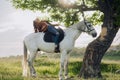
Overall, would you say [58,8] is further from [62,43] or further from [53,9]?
[62,43]

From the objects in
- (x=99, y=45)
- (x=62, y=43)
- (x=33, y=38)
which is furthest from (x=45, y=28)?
(x=99, y=45)

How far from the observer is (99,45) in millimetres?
19234

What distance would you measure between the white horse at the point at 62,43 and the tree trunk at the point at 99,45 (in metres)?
2.48

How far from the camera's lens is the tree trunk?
755 inches

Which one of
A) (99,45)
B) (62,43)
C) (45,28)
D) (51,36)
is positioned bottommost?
(99,45)

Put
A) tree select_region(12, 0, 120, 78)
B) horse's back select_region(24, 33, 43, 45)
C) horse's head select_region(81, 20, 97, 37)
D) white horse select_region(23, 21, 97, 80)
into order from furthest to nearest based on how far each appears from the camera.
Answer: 1. tree select_region(12, 0, 120, 78)
2. horse's back select_region(24, 33, 43, 45)
3. horse's head select_region(81, 20, 97, 37)
4. white horse select_region(23, 21, 97, 80)

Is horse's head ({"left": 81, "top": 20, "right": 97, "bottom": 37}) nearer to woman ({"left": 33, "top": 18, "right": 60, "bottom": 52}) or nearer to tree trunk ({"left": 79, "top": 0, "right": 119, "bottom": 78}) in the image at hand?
woman ({"left": 33, "top": 18, "right": 60, "bottom": 52})

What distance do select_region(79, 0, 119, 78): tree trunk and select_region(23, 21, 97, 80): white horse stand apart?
2480 mm

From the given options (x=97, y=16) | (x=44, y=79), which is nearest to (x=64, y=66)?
(x=44, y=79)

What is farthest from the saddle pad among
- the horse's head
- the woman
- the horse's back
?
the horse's head

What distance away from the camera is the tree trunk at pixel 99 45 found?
→ 19.2m

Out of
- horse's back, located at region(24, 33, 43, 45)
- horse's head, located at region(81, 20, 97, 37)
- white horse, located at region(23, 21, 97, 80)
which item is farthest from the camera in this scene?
horse's back, located at region(24, 33, 43, 45)

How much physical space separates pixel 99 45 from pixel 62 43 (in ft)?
11.2

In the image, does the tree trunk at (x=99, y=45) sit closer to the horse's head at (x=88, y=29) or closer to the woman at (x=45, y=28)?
the horse's head at (x=88, y=29)
